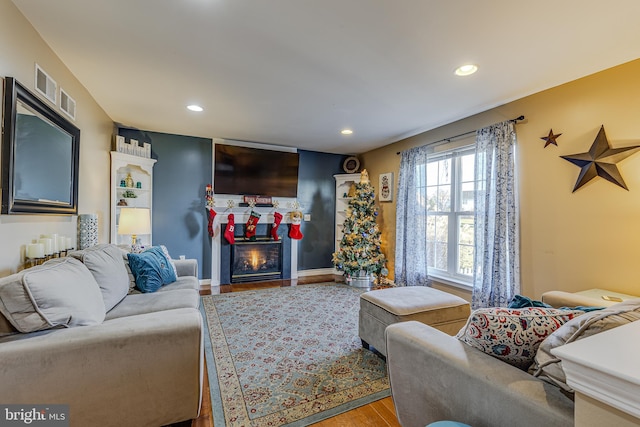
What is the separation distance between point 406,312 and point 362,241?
8.44 feet

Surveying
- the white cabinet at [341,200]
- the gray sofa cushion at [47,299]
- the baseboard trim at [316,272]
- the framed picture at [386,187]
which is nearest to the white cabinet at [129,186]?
the gray sofa cushion at [47,299]

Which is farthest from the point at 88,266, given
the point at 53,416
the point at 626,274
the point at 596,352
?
the point at 626,274

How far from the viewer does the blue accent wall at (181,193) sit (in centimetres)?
428

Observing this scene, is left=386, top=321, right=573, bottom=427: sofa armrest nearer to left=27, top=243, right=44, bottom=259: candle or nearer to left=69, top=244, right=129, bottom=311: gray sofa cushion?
left=69, top=244, right=129, bottom=311: gray sofa cushion

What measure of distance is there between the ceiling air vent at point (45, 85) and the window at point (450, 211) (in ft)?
13.2

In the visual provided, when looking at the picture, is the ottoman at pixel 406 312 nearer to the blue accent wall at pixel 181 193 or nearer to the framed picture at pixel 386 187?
the framed picture at pixel 386 187

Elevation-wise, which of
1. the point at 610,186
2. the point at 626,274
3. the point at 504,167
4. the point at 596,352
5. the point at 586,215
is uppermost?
the point at 504,167

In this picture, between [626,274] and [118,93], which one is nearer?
[626,274]

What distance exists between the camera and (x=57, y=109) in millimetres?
2207

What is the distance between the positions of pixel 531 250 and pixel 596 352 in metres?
2.62

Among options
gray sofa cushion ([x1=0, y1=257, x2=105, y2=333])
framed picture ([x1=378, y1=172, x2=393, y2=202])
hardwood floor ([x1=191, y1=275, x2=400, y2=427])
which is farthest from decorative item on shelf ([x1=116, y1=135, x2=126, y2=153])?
framed picture ([x1=378, y1=172, x2=393, y2=202])

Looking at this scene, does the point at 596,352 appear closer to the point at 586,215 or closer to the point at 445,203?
the point at 586,215

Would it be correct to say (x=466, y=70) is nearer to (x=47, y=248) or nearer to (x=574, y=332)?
(x=574, y=332)

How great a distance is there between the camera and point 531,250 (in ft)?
9.07
